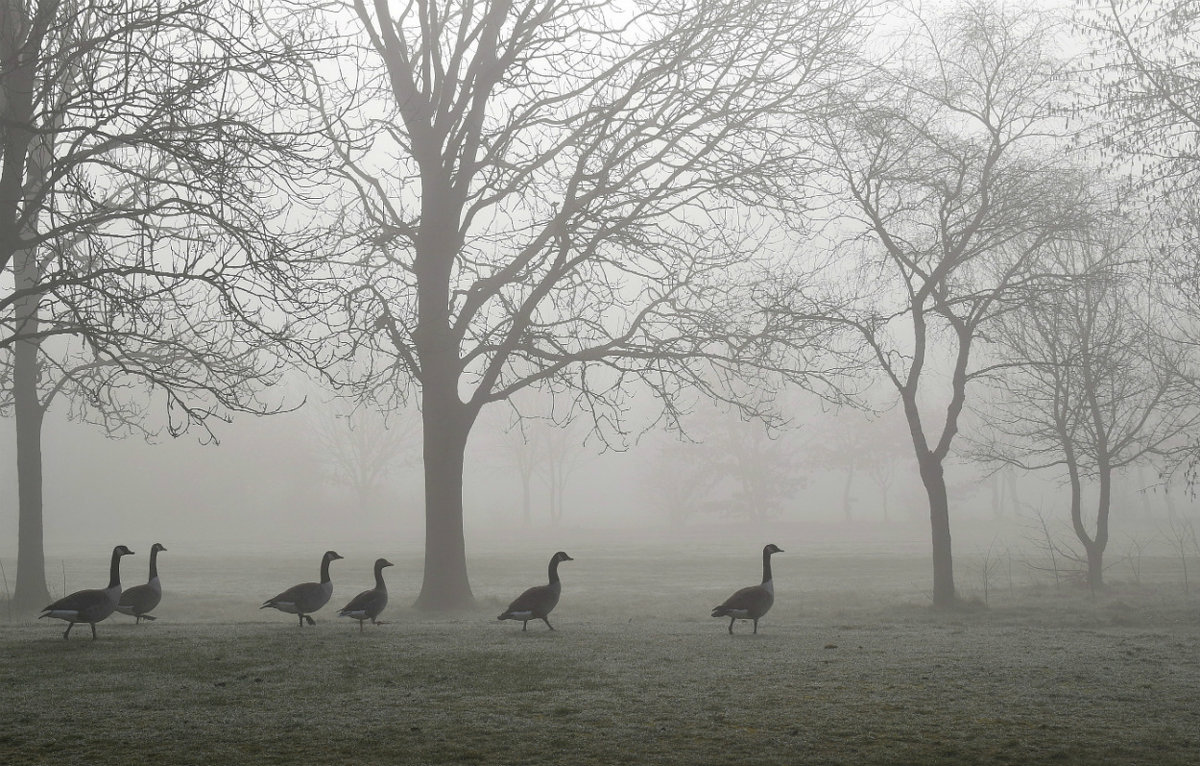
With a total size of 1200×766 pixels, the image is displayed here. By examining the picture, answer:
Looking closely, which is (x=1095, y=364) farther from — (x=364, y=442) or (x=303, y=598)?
(x=364, y=442)

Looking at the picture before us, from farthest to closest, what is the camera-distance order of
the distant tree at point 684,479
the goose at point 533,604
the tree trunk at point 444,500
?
1. the distant tree at point 684,479
2. the tree trunk at point 444,500
3. the goose at point 533,604

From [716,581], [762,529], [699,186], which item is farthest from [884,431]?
[699,186]

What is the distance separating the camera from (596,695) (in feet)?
29.5

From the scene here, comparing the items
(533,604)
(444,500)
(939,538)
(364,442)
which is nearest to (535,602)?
(533,604)

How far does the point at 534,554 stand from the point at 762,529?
99.0 ft

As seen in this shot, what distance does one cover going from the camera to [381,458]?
8794 centimetres

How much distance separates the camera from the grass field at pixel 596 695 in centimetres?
719

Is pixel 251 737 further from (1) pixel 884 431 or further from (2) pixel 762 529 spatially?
(1) pixel 884 431

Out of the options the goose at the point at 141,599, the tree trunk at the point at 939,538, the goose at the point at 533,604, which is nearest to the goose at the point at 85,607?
the goose at the point at 141,599

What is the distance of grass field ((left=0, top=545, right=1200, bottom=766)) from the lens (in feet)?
23.6

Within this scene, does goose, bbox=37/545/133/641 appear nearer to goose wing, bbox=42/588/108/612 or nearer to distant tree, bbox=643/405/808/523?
goose wing, bbox=42/588/108/612

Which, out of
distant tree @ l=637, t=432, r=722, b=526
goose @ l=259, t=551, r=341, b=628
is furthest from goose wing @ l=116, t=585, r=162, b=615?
distant tree @ l=637, t=432, r=722, b=526

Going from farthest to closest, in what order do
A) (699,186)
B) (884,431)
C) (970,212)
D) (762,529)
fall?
(884,431) < (762,529) < (970,212) < (699,186)

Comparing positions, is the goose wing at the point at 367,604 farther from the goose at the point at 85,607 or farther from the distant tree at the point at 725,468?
the distant tree at the point at 725,468
